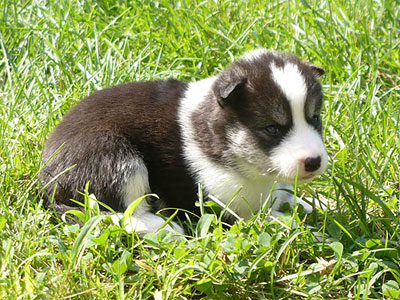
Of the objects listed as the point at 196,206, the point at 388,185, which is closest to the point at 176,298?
the point at 196,206

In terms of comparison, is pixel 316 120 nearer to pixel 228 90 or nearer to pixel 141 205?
pixel 228 90

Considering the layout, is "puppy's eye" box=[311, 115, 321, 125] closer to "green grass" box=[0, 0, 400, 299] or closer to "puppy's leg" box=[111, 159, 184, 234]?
"green grass" box=[0, 0, 400, 299]

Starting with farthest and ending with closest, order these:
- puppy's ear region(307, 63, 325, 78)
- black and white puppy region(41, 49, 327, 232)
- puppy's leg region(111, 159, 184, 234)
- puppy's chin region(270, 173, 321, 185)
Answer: puppy's ear region(307, 63, 325, 78) < puppy's leg region(111, 159, 184, 234) < black and white puppy region(41, 49, 327, 232) < puppy's chin region(270, 173, 321, 185)

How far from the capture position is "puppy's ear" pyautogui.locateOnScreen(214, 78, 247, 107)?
191 inches

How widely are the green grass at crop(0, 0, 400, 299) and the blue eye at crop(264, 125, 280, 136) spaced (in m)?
0.57

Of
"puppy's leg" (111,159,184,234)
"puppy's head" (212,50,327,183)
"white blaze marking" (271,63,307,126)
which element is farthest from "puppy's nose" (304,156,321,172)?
"puppy's leg" (111,159,184,234)

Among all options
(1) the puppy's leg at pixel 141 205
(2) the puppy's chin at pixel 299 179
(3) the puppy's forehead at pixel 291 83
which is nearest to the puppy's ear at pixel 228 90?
(3) the puppy's forehead at pixel 291 83

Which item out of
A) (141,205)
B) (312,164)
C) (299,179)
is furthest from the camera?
(141,205)

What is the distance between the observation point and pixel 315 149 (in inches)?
184

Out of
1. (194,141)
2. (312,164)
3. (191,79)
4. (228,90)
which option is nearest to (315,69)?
(228,90)

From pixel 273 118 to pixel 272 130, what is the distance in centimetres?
9

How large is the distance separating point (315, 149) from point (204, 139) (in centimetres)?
91

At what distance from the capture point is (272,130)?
192 inches

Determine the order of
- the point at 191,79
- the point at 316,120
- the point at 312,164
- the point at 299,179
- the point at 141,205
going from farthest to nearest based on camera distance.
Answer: the point at 191,79 → the point at 141,205 → the point at 316,120 → the point at 299,179 → the point at 312,164
